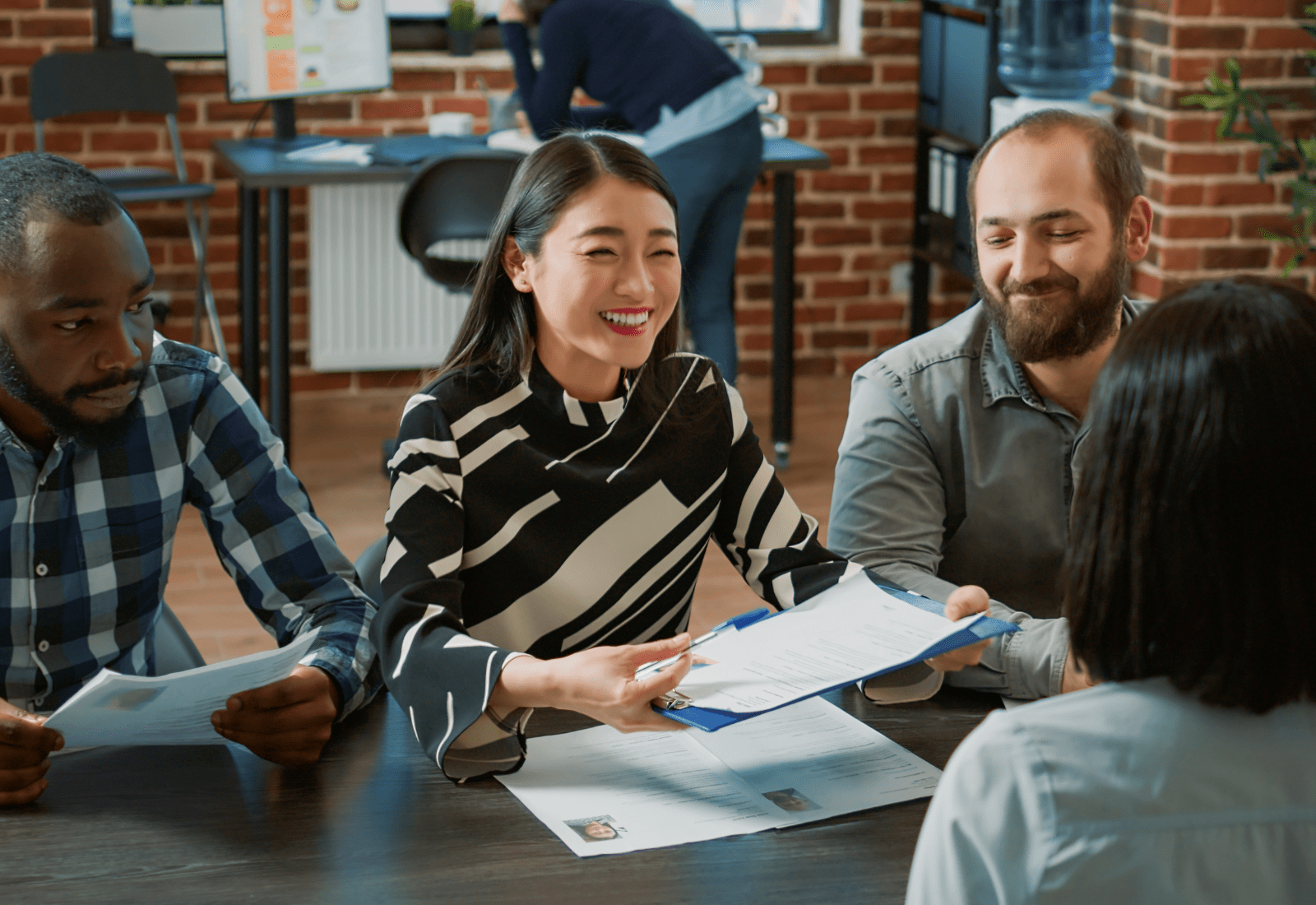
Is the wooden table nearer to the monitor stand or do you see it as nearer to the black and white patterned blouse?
the black and white patterned blouse

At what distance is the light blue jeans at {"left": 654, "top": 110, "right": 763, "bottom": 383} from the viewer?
3.65 metres

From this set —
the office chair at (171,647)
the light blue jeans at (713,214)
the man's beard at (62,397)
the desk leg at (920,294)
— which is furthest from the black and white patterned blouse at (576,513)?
the desk leg at (920,294)

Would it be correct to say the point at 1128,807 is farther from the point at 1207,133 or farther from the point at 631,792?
the point at 1207,133

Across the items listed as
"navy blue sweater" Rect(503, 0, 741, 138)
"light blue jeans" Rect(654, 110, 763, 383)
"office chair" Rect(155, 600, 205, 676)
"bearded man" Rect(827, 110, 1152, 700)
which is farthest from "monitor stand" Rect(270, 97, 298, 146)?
"bearded man" Rect(827, 110, 1152, 700)

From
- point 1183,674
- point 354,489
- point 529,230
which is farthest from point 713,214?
point 1183,674

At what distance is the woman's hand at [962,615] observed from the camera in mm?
1275

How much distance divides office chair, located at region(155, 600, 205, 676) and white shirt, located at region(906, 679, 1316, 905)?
1135 mm

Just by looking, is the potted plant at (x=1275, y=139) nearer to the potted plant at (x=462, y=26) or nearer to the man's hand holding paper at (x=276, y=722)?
the potted plant at (x=462, y=26)

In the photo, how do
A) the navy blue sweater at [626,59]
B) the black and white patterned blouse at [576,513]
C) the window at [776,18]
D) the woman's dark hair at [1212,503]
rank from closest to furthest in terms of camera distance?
the woman's dark hair at [1212,503]
the black and white patterned blouse at [576,513]
the navy blue sweater at [626,59]
the window at [776,18]

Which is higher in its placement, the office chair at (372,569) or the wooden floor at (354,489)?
the office chair at (372,569)

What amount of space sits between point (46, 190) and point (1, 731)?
492 mm

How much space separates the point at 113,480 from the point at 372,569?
0.91 feet

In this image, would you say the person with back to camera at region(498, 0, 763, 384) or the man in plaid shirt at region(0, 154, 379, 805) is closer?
the man in plaid shirt at region(0, 154, 379, 805)

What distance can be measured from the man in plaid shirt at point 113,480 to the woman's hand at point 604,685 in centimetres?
17
